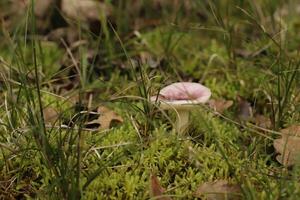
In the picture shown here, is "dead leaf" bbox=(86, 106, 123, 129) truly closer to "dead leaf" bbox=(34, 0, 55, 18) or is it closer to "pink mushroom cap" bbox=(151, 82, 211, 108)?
"pink mushroom cap" bbox=(151, 82, 211, 108)

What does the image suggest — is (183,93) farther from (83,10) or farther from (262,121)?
(83,10)

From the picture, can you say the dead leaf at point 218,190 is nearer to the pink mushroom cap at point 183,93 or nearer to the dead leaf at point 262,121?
the pink mushroom cap at point 183,93

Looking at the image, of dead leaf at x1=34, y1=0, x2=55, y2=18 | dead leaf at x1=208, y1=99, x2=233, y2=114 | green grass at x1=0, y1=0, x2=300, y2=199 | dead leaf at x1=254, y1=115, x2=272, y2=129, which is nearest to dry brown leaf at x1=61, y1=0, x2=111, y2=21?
dead leaf at x1=34, y1=0, x2=55, y2=18

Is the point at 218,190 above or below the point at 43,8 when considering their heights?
below

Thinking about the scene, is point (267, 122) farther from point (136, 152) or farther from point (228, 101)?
point (136, 152)

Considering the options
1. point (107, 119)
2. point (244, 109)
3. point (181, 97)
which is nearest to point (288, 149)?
point (181, 97)

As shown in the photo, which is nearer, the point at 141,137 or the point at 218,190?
the point at 218,190

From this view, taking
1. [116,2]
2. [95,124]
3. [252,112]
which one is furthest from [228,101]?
[116,2]

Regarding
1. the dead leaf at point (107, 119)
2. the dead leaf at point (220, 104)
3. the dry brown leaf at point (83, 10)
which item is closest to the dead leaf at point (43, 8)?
the dry brown leaf at point (83, 10)
